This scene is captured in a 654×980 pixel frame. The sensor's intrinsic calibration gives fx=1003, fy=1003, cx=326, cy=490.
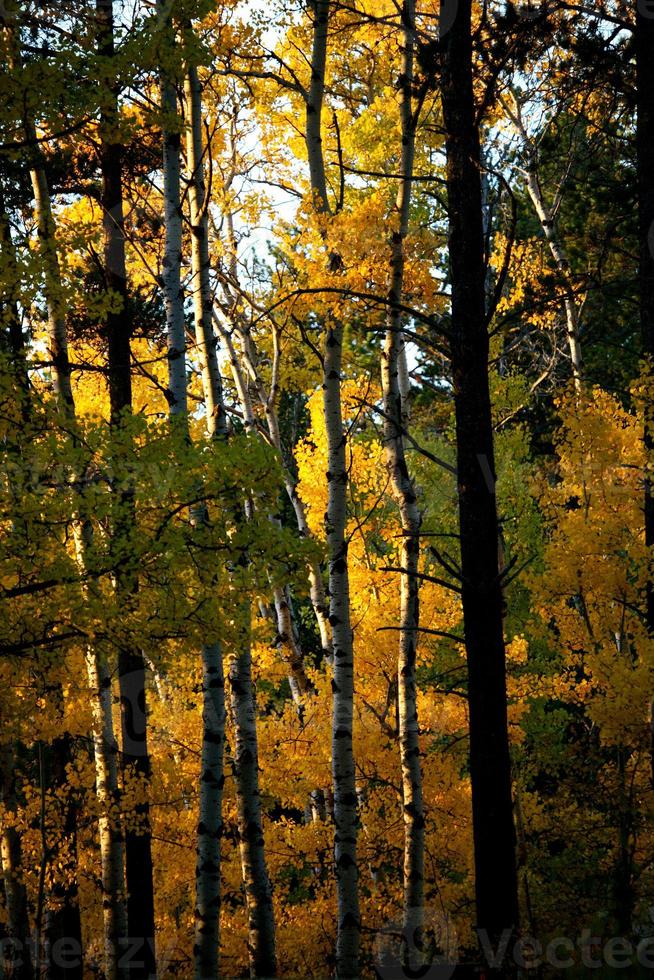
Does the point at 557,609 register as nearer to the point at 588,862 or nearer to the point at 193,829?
the point at 588,862

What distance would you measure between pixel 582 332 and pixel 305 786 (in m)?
16.6

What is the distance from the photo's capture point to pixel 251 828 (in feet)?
30.2

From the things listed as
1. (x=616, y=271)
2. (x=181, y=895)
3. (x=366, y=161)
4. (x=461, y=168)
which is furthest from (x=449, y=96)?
(x=181, y=895)

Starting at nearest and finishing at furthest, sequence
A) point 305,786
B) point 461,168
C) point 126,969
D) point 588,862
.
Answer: point 461,168 → point 126,969 → point 305,786 → point 588,862

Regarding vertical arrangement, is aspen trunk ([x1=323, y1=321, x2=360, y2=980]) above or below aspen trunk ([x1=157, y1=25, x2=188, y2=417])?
below

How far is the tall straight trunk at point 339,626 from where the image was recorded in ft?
26.7

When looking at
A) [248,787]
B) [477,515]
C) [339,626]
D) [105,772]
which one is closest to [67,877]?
[105,772]

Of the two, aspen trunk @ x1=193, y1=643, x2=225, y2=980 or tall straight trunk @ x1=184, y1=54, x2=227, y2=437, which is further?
tall straight trunk @ x1=184, y1=54, x2=227, y2=437

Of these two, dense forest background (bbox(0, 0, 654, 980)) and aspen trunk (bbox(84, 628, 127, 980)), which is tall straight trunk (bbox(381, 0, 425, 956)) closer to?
dense forest background (bbox(0, 0, 654, 980))

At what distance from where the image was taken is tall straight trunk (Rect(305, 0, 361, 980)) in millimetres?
8148

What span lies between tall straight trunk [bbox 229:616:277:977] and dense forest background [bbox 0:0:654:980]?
3cm

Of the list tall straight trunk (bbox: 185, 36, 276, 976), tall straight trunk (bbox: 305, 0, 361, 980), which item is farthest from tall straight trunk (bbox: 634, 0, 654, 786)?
tall straight trunk (bbox: 185, 36, 276, 976)

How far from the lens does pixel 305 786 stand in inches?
486

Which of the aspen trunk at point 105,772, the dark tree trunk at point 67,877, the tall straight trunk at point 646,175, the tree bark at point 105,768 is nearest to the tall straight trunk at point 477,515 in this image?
the tall straight trunk at point 646,175
